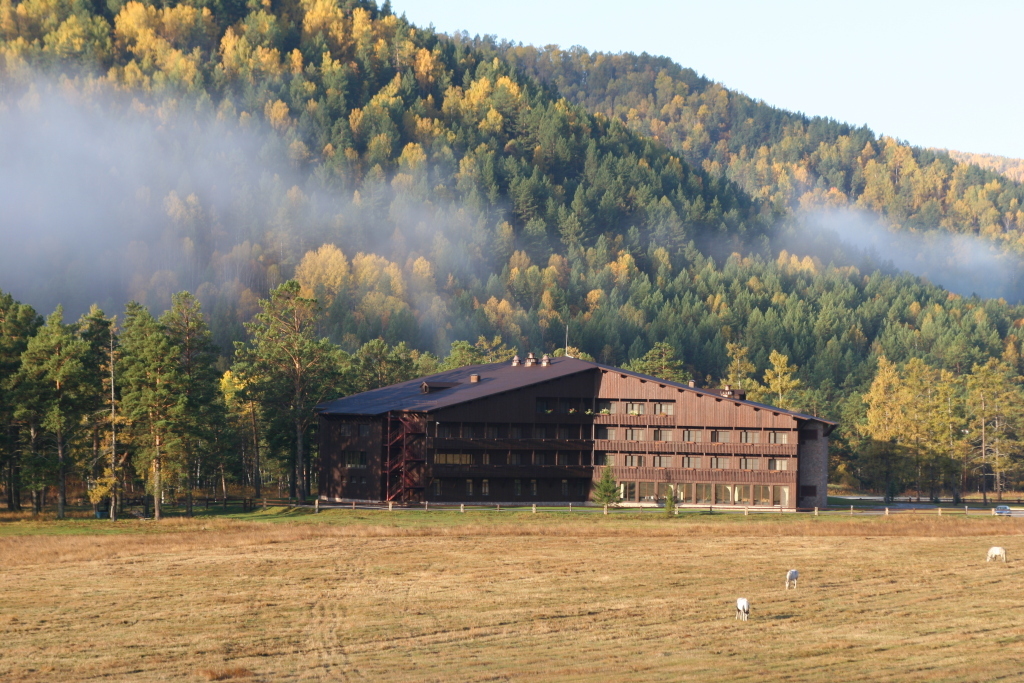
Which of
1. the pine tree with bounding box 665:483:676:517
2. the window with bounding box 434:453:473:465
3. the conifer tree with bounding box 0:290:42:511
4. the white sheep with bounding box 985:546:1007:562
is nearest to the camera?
the white sheep with bounding box 985:546:1007:562

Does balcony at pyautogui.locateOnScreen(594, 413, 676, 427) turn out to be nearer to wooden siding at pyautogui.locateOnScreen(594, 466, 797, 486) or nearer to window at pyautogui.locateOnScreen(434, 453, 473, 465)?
wooden siding at pyautogui.locateOnScreen(594, 466, 797, 486)

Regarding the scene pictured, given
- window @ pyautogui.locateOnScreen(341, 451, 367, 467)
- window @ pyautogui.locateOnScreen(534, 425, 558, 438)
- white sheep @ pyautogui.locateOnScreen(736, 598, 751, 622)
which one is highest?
window @ pyautogui.locateOnScreen(534, 425, 558, 438)

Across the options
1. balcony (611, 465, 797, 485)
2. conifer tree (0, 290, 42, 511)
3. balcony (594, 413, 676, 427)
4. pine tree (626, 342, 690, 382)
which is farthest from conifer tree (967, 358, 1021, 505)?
conifer tree (0, 290, 42, 511)

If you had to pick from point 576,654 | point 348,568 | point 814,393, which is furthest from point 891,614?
point 814,393

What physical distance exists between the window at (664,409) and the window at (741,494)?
8151mm

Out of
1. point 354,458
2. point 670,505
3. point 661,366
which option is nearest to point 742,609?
point 670,505

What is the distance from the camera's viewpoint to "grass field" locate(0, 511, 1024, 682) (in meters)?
39.5

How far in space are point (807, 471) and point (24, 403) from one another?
201 feet

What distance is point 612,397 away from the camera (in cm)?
10625

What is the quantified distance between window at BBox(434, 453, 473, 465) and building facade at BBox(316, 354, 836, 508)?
4.6 inches

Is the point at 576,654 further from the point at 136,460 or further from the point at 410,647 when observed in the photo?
the point at 136,460

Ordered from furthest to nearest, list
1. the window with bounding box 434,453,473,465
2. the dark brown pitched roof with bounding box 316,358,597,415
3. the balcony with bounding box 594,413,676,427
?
1. the balcony with bounding box 594,413,676,427
2. the dark brown pitched roof with bounding box 316,358,597,415
3. the window with bounding box 434,453,473,465

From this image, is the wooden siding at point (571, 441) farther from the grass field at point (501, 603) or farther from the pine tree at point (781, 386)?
the pine tree at point (781, 386)

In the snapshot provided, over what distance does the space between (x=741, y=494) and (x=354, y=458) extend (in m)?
32.4
